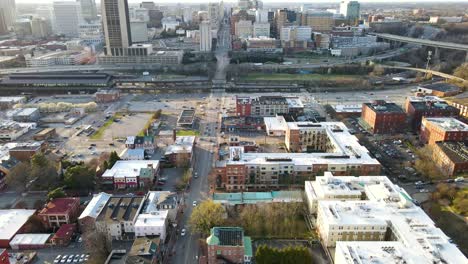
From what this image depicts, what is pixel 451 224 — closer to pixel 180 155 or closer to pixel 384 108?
pixel 384 108

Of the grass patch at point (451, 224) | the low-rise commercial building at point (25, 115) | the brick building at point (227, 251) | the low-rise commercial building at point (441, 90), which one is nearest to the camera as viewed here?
the brick building at point (227, 251)

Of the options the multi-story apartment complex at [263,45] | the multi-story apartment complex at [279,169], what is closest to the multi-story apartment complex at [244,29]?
the multi-story apartment complex at [263,45]

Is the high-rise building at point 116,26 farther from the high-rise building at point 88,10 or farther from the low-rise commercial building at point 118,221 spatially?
the high-rise building at point 88,10

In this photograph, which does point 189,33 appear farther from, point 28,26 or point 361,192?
point 361,192

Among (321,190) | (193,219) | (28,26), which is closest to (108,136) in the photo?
(193,219)

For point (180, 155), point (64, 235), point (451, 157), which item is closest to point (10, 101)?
point (180, 155)

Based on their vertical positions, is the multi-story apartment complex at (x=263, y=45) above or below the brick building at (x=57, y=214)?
above
